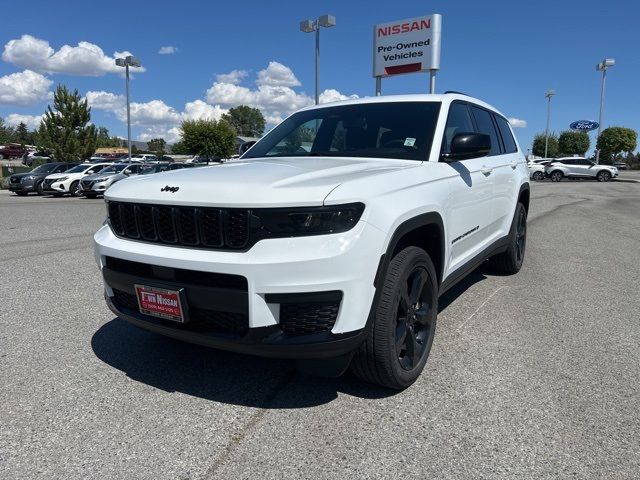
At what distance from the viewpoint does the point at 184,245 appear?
2617 millimetres

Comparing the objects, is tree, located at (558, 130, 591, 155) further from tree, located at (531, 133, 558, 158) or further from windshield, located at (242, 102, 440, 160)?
windshield, located at (242, 102, 440, 160)

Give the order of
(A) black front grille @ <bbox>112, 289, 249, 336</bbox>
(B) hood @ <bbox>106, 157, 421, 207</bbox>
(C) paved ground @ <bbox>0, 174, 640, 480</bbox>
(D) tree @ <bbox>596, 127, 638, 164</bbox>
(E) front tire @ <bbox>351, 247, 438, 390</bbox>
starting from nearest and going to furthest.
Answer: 1. (C) paved ground @ <bbox>0, 174, 640, 480</bbox>
2. (B) hood @ <bbox>106, 157, 421, 207</bbox>
3. (A) black front grille @ <bbox>112, 289, 249, 336</bbox>
4. (E) front tire @ <bbox>351, 247, 438, 390</bbox>
5. (D) tree @ <bbox>596, 127, 638, 164</bbox>

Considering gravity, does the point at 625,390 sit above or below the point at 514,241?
below

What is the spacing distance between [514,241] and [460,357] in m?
2.61

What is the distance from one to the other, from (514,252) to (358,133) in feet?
9.33

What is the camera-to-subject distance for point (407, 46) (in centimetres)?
2066

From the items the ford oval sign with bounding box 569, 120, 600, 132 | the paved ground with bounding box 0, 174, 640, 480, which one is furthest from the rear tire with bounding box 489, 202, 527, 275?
the ford oval sign with bounding box 569, 120, 600, 132

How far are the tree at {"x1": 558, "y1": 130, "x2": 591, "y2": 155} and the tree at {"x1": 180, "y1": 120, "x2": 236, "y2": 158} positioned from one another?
4765cm

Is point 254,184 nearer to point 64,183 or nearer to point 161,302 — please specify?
point 161,302

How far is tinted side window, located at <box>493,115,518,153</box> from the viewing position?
553 cm

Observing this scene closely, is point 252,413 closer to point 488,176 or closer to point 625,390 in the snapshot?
point 625,390

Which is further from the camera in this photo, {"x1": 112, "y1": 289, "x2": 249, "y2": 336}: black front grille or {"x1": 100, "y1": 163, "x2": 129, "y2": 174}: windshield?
{"x1": 100, "y1": 163, "x2": 129, "y2": 174}: windshield

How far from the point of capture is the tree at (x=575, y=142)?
6875 cm

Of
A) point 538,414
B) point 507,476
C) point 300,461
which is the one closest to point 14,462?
point 300,461
